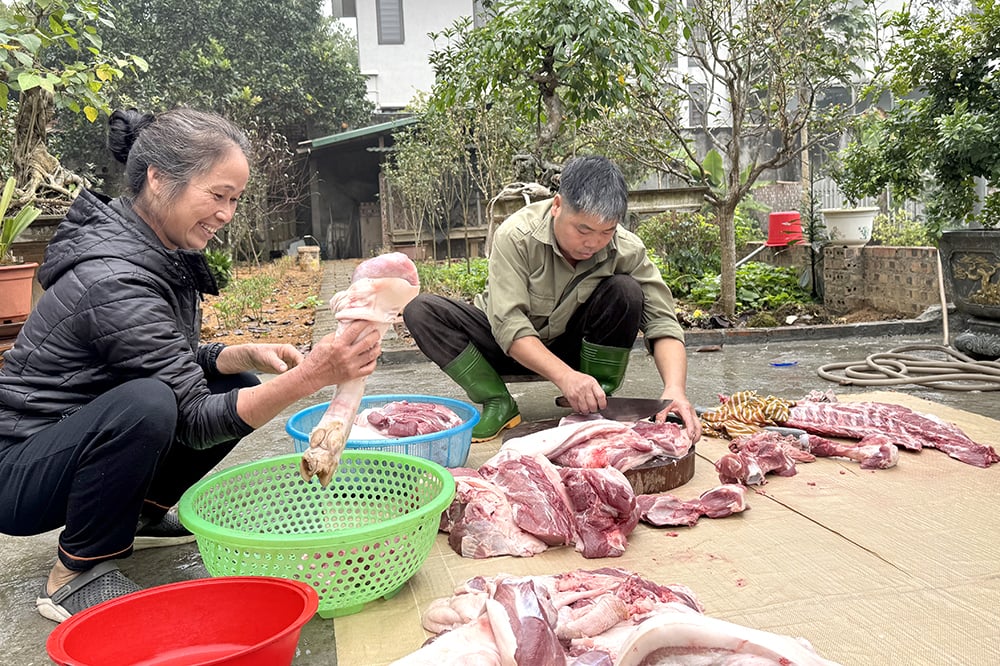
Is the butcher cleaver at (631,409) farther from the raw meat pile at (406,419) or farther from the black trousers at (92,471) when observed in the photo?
the black trousers at (92,471)

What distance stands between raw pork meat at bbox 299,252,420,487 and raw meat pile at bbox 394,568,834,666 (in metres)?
0.53

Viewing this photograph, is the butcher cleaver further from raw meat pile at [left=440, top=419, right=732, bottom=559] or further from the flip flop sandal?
the flip flop sandal

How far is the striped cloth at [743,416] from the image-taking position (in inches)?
152

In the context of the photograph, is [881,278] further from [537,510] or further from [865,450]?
[537,510]

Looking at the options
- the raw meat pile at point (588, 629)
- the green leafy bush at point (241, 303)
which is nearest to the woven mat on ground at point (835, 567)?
the raw meat pile at point (588, 629)

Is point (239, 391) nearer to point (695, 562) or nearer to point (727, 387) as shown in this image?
point (695, 562)

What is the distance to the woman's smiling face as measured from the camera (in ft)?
7.71

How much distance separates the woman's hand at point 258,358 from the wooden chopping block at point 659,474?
134 cm

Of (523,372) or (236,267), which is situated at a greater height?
(236,267)

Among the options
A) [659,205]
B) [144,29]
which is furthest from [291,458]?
[144,29]

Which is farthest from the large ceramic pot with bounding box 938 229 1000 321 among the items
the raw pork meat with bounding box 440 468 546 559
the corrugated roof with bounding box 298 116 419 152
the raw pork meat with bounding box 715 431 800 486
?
the corrugated roof with bounding box 298 116 419 152

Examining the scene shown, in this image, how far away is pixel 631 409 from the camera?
3445 mm

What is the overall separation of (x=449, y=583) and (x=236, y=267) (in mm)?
16851

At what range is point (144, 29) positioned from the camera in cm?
1900
